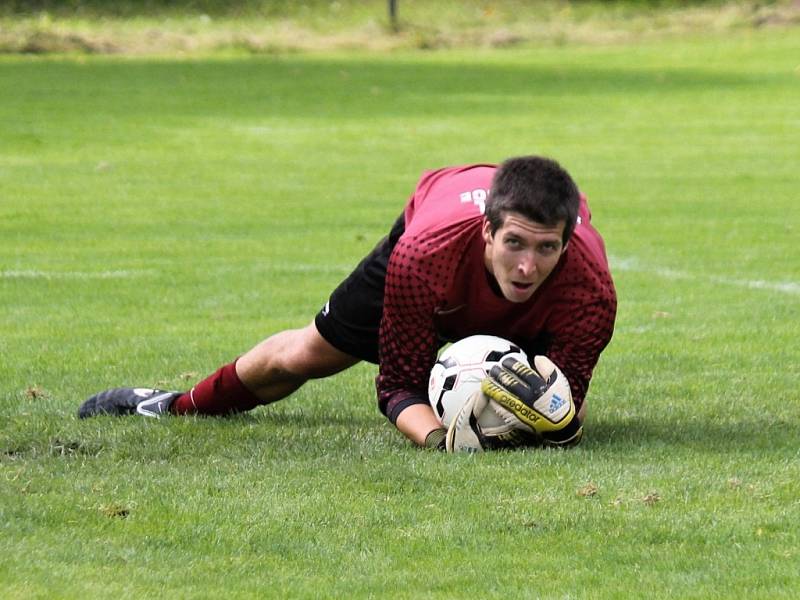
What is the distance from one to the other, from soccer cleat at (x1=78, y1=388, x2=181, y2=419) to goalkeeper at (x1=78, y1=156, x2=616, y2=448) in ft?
2.04

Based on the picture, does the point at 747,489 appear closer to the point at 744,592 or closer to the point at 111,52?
the point at 744,592

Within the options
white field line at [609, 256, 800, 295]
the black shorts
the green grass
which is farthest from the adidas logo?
the green grass

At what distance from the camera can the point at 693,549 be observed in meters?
4.75

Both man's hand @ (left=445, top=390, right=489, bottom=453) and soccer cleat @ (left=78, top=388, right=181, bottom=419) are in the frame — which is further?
soccer cleat @ (left=78, top=388, right=181, bottom=419)

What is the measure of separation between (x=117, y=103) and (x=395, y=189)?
26.0 ft

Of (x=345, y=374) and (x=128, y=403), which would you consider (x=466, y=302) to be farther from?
(x=345, y=374)

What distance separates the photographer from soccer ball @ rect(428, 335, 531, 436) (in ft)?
20.1

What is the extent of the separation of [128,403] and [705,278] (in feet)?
16.3

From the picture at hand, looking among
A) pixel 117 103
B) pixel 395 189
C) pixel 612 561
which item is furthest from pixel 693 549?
pixel 117 103

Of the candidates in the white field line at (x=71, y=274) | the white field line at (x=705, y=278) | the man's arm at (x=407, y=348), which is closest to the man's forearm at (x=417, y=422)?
the man's arm at (x=407, y=348)

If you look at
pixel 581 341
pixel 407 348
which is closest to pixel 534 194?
pixel 581 341

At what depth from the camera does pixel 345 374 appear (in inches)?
320

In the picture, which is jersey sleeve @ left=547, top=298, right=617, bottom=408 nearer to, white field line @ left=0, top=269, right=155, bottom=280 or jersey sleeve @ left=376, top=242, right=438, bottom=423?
jersey sleeve @ left=376, top=242, right=438, bottom=423

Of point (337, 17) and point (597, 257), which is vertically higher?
point (597, 257)
